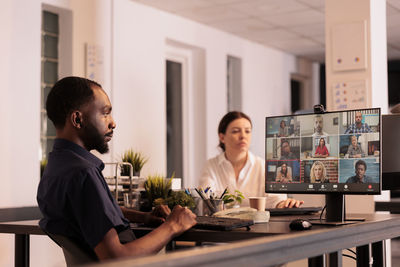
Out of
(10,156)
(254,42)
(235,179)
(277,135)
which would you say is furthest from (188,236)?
(254,42)

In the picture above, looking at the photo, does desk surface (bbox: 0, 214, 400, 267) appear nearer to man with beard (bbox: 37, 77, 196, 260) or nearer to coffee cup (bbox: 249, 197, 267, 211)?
coffee cup (bbox: 249, 197, 267, 211)

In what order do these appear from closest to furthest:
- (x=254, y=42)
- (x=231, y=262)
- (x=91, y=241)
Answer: (x=231, y=262) → (x=91, y=241) → (x=254, y=42)

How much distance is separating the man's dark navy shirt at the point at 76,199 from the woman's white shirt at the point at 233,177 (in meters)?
1.94

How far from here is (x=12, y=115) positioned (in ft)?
16.0

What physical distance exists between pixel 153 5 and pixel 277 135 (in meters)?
4.12

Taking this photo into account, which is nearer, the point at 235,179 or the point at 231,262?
the point at 231,262

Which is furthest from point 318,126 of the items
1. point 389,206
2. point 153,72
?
point 153,72

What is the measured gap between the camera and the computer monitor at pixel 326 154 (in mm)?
2309

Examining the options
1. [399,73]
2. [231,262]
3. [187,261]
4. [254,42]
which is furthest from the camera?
[399,73]

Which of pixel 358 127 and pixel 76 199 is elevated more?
pixel 358 127

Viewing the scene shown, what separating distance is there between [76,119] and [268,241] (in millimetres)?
829

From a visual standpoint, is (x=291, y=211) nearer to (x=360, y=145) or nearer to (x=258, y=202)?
(x=258, y=202)

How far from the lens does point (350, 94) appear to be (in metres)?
4.84

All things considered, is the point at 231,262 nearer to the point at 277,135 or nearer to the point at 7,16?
the point at 277,135
